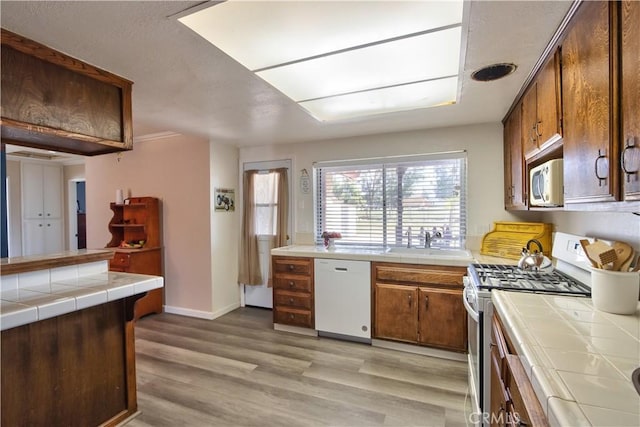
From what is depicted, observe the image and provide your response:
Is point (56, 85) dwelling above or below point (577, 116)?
above

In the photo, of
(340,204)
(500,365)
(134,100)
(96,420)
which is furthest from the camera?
(340,204)

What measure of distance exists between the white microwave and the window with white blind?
1.40 meters

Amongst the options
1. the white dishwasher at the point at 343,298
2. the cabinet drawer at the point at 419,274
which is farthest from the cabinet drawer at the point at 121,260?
the cabinet drawer at the point at 419,274

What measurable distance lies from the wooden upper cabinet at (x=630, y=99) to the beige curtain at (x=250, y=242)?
11.9 ft

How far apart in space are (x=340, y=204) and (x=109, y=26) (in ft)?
9.08

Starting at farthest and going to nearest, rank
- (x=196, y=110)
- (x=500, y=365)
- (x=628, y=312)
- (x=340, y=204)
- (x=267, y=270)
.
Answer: (x=267, y=270) → (x=340, y=204) → (x=196, y=110) → (x=500, y=365) → (x=628, y=312)

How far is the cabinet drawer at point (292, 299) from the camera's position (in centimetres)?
323

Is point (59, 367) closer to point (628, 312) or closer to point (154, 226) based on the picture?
point (154, 226)

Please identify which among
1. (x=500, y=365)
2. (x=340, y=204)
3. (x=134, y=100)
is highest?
(x=134, y=100)

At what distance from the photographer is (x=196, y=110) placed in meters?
2.57

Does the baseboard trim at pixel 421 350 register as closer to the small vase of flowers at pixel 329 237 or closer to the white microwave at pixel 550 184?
the small vase of flowers at pixel 329 237

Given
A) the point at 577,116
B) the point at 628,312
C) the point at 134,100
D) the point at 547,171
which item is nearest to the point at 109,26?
the point at 134,100

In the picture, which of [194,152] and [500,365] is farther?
[194,152]

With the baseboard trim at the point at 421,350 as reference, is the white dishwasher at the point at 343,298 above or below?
above
